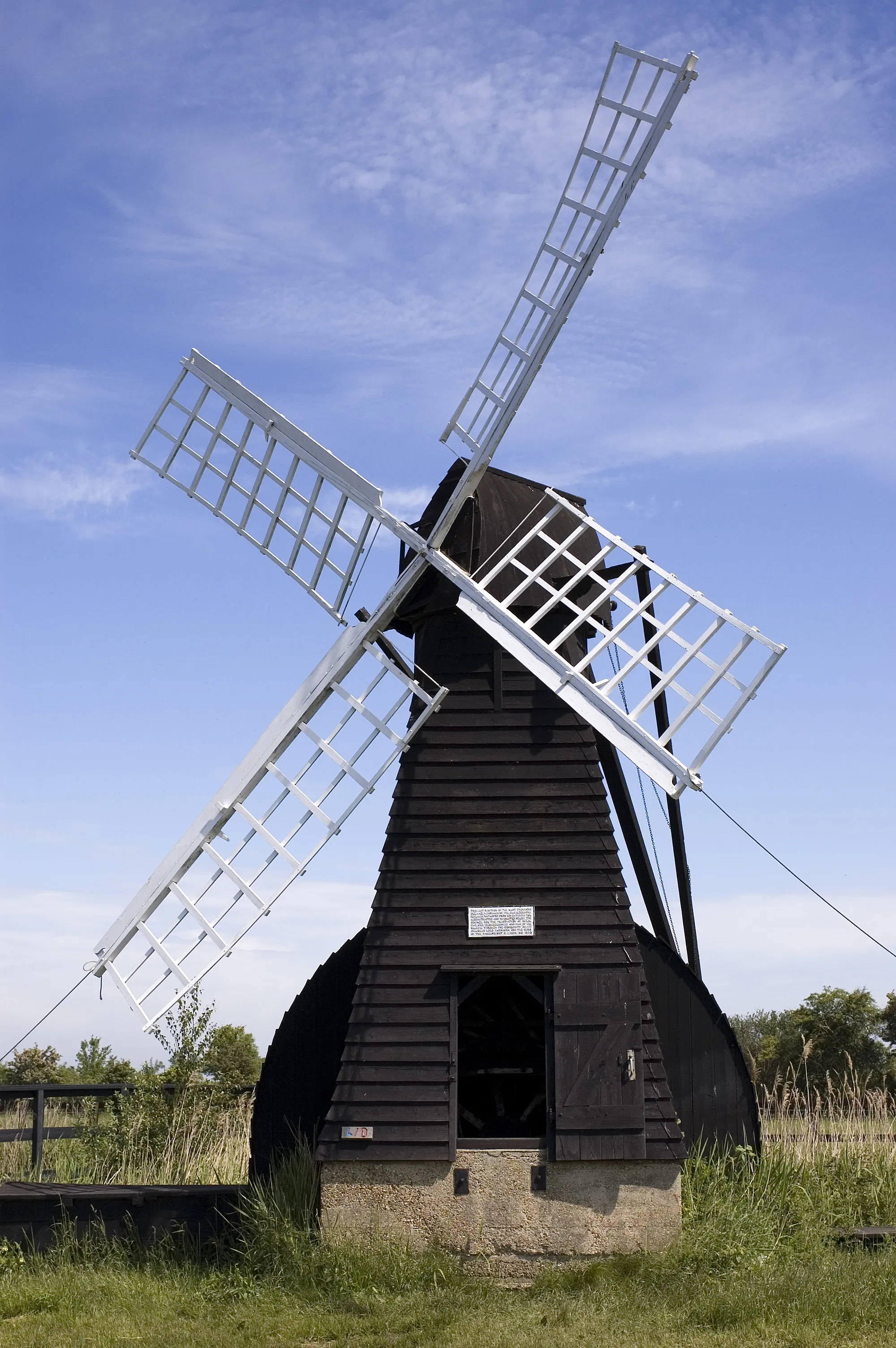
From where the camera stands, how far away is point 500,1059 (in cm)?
1212

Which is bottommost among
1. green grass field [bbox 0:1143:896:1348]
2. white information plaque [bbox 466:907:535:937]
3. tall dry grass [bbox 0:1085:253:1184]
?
green grass field [bbox 0:1143:896:1348]

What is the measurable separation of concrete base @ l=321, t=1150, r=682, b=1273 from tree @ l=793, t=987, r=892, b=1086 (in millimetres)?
19160

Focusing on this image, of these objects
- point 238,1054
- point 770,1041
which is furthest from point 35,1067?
point 770,1041

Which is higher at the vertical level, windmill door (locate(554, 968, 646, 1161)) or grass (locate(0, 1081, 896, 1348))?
windmill door (locate(554, 968, 646, 1161))

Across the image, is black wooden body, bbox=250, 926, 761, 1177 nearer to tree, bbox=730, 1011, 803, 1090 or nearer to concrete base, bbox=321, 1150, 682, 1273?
concrete base, bbox=321, 1150, 682, 1273

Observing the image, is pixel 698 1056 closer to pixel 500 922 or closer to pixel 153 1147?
pixel 500 922

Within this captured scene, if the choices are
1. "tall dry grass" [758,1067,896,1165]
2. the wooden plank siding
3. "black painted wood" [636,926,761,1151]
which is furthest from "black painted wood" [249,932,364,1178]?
"tall dry grass" [758,1067,896,1165]

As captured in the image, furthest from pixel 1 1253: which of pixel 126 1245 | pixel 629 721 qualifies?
pixel 629 721

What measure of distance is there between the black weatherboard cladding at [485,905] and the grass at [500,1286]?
732 millimetres

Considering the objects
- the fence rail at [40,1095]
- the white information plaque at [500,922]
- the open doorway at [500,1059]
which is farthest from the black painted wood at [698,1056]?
the fence rail at [40,1095]

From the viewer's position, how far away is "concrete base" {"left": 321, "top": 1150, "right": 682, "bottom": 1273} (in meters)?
9.55

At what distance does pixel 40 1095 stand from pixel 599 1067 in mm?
6171

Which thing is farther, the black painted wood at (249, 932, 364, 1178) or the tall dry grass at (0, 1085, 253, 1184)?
the tall dry grass at (0, 1085, 253, 1184)

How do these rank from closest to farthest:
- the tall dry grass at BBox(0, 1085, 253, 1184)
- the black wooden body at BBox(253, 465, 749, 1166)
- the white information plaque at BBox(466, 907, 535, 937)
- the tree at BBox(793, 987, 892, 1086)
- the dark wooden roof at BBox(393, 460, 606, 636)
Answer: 1. the black wooden body at BBox(253, 465, 749, 1166)
2. the white information plaque at BBox(466, 907, 535, 937)
3. the dark wooden roof at BBox(393, 460, 606, 636)
4. the tall dry grass at BBox(0, 1085, 253, 1184)
5. the tree at BBox(793, 987, 892, 1086)
